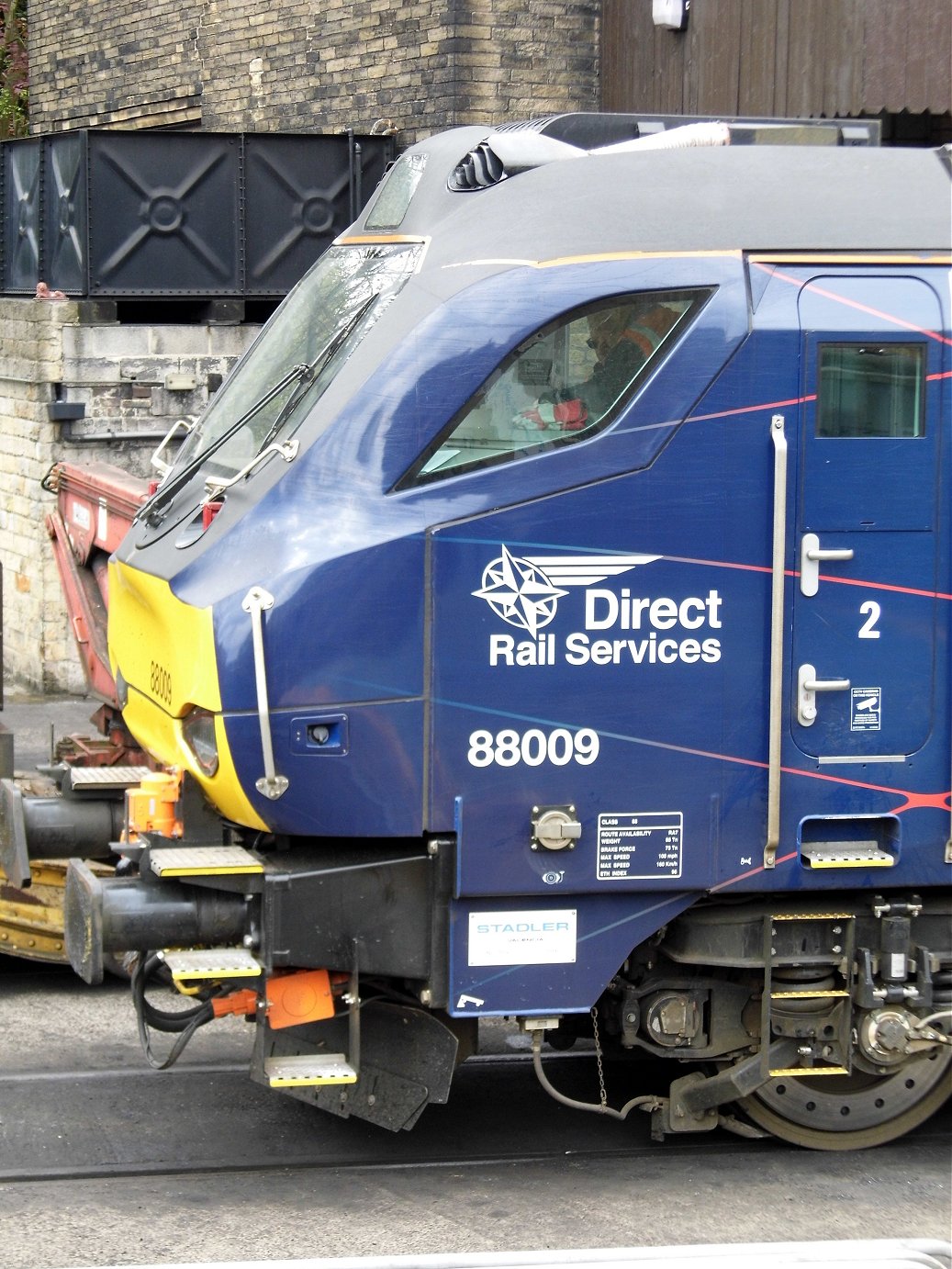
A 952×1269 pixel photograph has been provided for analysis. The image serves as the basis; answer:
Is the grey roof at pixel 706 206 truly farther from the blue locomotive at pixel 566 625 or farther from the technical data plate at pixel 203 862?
the technical data plate at pixel 203 862

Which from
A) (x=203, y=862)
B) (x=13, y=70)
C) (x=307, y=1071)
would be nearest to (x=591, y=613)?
(x=203, y=862)

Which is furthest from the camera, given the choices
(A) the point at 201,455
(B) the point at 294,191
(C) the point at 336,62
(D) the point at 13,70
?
(D) the point at 13,70

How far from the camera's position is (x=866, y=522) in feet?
17.2

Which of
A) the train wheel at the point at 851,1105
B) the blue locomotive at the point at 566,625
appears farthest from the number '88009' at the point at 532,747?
the train wheel at the point at 851,1105

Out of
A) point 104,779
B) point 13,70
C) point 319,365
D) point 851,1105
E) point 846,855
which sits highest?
point 13,70

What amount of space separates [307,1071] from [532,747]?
116 centimetres

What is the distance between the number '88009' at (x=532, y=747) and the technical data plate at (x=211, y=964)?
86 centimetres

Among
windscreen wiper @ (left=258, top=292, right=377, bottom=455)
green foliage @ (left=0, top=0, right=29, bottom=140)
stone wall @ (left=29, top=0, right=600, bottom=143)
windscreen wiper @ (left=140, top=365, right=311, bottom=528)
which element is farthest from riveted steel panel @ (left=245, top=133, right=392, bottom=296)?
green foliage @ (left=0, top=0, right=29, bottom=140)

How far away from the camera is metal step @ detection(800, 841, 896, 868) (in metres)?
5.24

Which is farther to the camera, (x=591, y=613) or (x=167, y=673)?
(x=167, y=673)

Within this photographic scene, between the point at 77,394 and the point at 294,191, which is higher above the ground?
the point at 294,191

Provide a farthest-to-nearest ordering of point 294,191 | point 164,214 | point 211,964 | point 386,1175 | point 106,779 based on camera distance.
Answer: point 294,191, point 164,214, point 106,779, point 386,1175, point 211,964

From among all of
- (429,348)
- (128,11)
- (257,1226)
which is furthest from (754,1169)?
(128,11)

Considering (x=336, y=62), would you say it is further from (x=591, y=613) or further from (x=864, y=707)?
(x=864, y=707)
